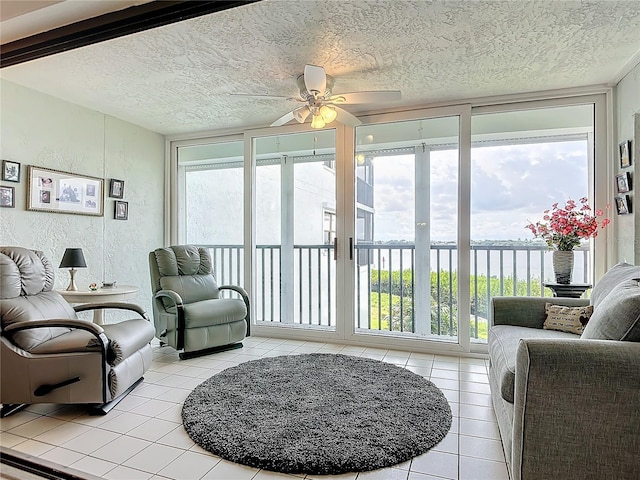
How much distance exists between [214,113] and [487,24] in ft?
8.82

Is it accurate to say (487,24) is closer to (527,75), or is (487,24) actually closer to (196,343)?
(527,75)

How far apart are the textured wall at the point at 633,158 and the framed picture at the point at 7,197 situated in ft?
16.0

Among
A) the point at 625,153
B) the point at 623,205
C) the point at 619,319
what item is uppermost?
the point at 625,153

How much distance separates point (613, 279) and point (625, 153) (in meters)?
1.32

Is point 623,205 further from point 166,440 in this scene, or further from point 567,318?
point 166,440

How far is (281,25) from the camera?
7.32 feet

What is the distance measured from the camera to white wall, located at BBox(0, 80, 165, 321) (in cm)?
311

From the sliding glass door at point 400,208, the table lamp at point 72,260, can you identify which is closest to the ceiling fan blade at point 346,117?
the sliding glass door at point 400,208

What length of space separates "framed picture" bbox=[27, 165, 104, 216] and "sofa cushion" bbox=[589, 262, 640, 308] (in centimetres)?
426

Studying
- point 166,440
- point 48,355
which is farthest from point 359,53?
point 48,355

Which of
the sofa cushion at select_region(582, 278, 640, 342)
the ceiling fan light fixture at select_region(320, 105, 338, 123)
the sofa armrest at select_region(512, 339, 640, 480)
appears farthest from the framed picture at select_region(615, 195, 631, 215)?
the ceiling fan light fixture at select_region(320, 105, 338, 123)

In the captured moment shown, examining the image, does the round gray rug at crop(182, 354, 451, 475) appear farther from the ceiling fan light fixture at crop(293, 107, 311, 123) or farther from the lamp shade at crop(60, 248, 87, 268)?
the ceiling fan light fixture at crop(293, 107, 311, 123)

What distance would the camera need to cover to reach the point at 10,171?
9.91ft

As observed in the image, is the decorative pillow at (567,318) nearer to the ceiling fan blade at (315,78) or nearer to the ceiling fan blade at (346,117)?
the ceiling fan blade at (346,117)
